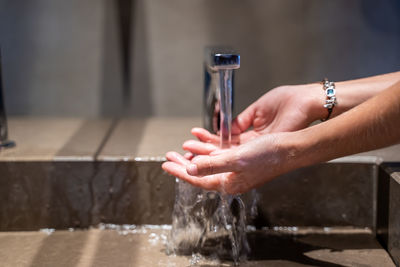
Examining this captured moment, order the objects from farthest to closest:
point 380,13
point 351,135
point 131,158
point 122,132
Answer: point 380,13 → point 122,132 → point 131,158 → point 351,135

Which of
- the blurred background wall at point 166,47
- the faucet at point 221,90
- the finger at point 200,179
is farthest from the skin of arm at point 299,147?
the blurred background wall at point 166,47

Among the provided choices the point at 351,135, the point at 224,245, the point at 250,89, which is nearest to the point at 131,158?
the point at 224,245

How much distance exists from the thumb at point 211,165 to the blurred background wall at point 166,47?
0.57 meters

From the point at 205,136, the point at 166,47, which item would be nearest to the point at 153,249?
the point at 205,136

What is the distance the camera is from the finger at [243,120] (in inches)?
34.4

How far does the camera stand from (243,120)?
88 centimetres

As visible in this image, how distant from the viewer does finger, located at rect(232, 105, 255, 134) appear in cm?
87

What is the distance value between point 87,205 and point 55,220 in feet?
0.21

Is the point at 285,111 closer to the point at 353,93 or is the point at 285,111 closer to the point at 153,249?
the point at 353,93

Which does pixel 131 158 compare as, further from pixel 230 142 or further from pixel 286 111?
pixel 286 111

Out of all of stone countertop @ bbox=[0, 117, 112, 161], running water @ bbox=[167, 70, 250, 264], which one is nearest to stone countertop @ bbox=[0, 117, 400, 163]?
stone countertop @ bbox=[0, 117, 112, 161]

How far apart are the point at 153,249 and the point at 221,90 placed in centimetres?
28

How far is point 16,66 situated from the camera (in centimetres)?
117

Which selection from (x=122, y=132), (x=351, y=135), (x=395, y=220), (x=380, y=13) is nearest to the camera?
(x=351, y=135)
